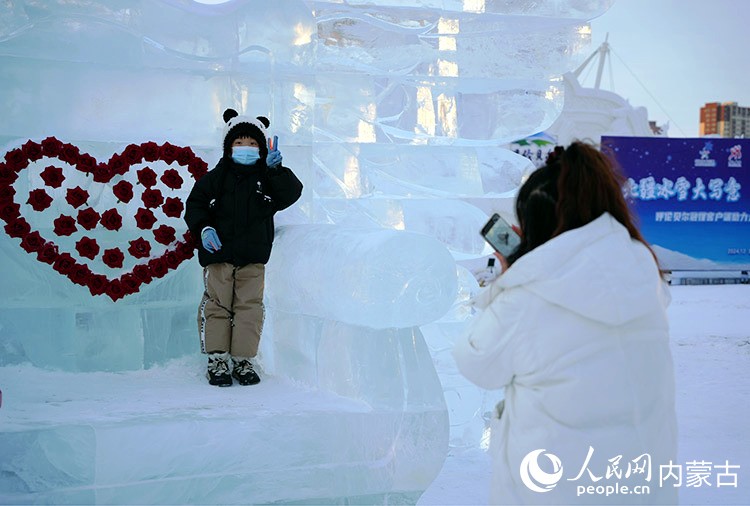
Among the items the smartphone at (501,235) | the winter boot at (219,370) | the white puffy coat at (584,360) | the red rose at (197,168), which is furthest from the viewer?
the red rose at (197,168)

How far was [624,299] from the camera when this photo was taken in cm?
177

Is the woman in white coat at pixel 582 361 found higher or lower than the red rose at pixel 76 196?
lower

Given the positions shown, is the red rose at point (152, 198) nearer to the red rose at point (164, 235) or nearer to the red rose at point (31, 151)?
the red rose at point (164, 235)

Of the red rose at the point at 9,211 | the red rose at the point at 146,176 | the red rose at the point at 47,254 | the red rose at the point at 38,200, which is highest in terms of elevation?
the red rose at the point at 146,176

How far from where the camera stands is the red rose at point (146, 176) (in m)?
3.49

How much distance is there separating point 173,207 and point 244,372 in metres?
0.75

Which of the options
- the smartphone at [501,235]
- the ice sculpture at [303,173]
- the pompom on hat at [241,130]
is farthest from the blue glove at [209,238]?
the smartphone at [501,235]

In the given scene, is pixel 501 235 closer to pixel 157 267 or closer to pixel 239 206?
pixel 239 206

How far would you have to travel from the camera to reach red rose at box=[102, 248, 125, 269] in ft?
11.2

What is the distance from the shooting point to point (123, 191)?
3.45 metres

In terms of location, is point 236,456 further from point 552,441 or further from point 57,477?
point 552,441

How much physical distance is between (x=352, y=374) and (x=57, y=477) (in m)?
0.90

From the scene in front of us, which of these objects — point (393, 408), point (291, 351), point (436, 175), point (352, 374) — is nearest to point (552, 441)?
point (393, 408)

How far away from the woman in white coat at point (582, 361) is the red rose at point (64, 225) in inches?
77.4
